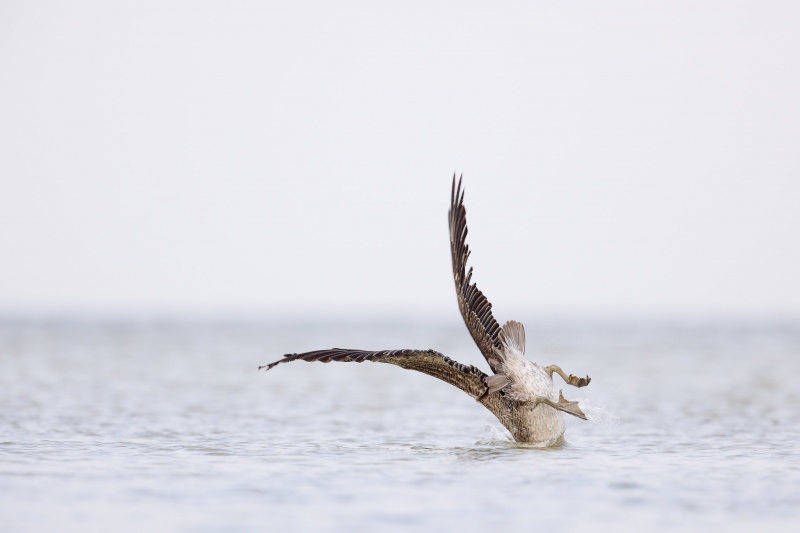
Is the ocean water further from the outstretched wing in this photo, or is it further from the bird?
the outstretched wing

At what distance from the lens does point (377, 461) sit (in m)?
10.8

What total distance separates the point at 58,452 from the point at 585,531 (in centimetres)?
615

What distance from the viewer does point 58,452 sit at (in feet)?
36.5

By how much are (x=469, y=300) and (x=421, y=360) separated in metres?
1.05

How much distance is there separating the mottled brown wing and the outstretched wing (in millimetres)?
350

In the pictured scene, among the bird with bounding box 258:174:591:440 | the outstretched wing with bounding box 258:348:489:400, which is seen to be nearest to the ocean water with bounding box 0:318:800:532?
the bird with bounding box 258:174:591:440

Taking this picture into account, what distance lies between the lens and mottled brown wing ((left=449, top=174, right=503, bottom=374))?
11.3 meters

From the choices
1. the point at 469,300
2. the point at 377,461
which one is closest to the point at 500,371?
the point at 469,300

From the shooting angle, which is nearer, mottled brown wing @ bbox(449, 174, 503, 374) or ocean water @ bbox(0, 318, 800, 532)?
ocean water @ bbox(0, 318, 800, 532)

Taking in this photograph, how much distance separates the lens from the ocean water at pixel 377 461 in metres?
8.00

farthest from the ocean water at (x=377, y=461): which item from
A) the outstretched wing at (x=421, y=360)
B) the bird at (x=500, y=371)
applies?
the outstretched wing at (x=421, y=360)

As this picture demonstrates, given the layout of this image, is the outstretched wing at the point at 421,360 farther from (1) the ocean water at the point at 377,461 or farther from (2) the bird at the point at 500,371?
(1) the ocean water at the point at 377,461

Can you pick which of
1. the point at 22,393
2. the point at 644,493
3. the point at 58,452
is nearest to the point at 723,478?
the point at 644,493

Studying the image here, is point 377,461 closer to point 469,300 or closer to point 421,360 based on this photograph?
point 421,360
